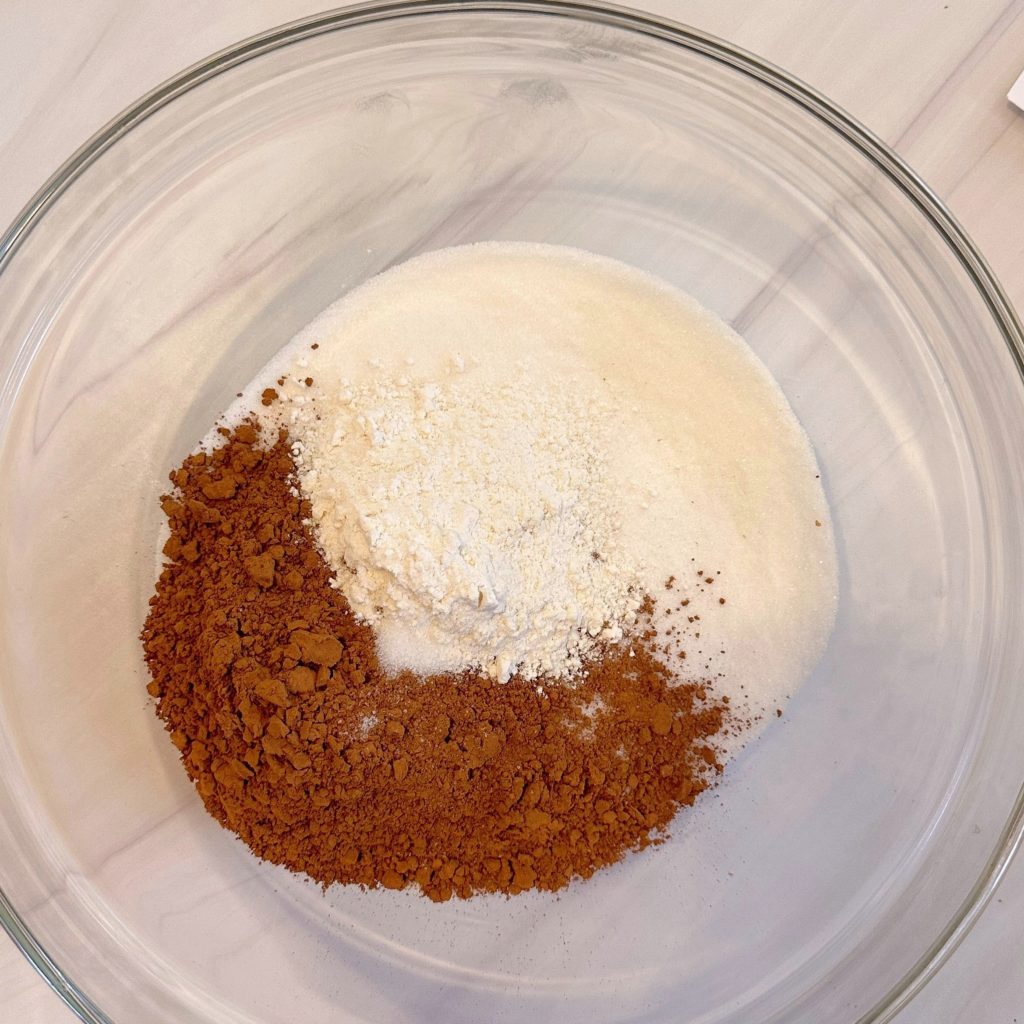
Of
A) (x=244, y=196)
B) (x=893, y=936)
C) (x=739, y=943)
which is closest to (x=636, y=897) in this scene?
(x=739, y=943)

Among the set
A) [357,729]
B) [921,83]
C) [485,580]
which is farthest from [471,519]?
[921,83]

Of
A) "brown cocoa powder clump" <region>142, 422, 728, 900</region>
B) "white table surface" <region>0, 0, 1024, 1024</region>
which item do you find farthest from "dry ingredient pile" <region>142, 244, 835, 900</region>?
"white table surface" <region>0, 0, 1024, 1024</region>

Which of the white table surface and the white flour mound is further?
the white table surface

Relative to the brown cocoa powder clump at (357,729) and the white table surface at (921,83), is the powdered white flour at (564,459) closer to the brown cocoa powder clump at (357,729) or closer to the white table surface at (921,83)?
the brown cocoa powder clump at (357,729)

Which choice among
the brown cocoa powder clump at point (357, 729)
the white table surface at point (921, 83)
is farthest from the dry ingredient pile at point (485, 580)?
the white table surface at point (921, 83)

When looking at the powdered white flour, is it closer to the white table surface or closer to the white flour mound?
the white flour mound

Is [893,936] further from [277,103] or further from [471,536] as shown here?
[277,103]

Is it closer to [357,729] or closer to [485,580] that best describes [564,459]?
[485,580]
